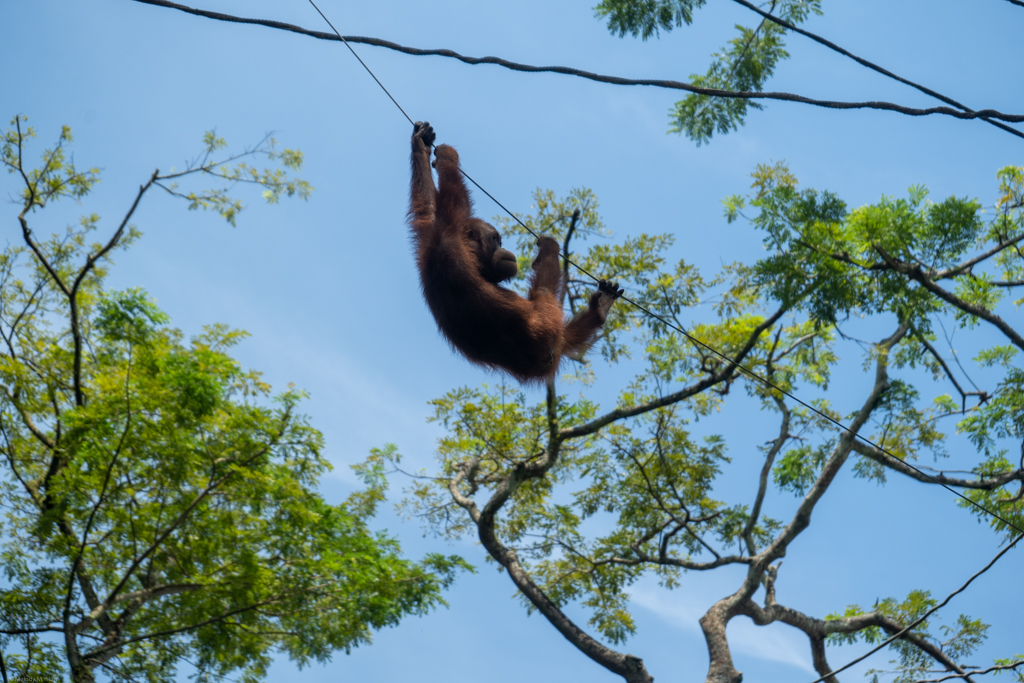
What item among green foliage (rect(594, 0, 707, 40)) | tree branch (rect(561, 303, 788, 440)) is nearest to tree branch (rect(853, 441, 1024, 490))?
tree branch (rect(561, 303, 788, 440))

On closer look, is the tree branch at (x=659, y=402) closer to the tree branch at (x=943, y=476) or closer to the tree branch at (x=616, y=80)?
the tree branch at (x=943, y=476)

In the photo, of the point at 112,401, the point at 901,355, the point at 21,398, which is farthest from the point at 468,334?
the point at 901,355

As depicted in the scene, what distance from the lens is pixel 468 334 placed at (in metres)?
4.64

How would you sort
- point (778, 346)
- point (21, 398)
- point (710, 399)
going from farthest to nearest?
1. point (778, 346)
2. point (710, 399)
3. point (21, 398)

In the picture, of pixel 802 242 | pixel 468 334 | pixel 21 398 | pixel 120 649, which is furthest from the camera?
pixel 21 398

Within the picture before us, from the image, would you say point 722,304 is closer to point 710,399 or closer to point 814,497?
point 710,399

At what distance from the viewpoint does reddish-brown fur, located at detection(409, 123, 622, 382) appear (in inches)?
178

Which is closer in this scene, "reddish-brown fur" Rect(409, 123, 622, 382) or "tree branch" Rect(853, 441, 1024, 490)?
"reddish-brown fur" Rect(409, 123, 622, 382)

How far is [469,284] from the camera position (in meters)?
4.50

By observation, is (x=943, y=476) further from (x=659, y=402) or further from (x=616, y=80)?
(x=616, y=80)

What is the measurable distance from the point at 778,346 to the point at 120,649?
9595mm

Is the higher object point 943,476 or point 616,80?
point 943,476

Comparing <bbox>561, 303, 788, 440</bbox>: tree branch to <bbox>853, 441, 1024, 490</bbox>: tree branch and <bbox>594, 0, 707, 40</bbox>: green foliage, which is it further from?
<bbox>594, 0, 707, 40</bbox>: green foliage

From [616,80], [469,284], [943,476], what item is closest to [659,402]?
[943,476]
